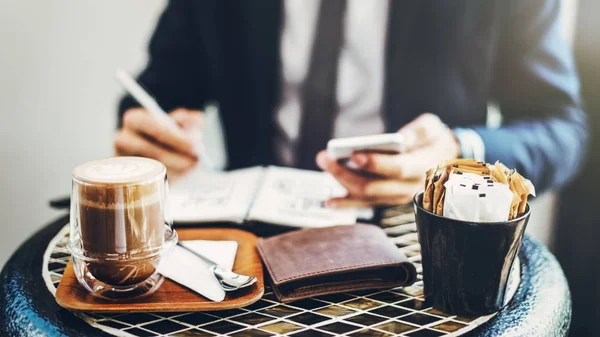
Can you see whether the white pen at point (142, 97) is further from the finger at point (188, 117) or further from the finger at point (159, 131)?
the finger at point (188, 117)

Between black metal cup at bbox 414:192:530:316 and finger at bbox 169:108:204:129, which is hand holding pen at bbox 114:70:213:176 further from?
black metal cup at bbox 414:192:530:316

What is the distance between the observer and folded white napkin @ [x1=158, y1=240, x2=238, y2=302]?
580 mm

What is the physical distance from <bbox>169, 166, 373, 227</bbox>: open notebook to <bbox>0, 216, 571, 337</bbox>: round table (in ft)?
0.68

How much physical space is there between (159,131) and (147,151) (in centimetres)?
5

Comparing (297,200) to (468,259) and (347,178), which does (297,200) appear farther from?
(468,259)

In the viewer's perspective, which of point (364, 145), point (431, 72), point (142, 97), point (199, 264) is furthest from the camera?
point (431, 72)

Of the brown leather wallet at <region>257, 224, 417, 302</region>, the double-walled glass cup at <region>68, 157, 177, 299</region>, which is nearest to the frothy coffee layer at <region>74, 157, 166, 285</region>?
the double-walled glass cup at <region>68, 157, 177, 299</region>

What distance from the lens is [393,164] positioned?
2.71 feet

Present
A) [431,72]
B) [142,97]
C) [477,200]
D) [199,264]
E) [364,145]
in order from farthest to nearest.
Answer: [431,72], [142,97], [364,145], [199,264], [477,200]

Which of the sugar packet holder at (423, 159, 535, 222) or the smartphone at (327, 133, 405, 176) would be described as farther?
the smartphone at (327, 133, 405, 176)

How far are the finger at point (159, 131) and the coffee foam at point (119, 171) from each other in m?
0.38

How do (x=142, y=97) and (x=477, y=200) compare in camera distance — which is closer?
(x=477, y=200)

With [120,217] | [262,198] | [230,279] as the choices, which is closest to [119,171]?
[120,217]

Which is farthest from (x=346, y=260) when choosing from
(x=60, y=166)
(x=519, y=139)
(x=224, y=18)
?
(x=60, y=166)
